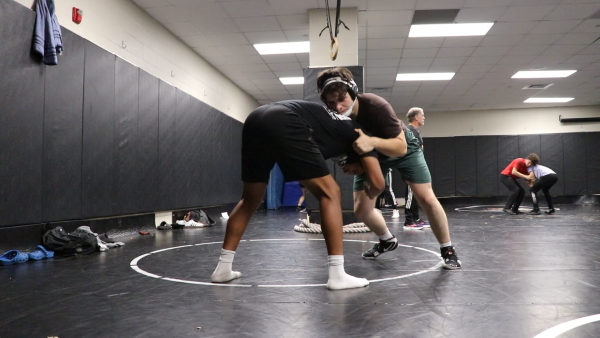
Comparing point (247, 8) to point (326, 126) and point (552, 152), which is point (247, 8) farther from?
point (552, 152)

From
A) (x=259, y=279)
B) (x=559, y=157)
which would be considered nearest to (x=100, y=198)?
(x=259, y=279)

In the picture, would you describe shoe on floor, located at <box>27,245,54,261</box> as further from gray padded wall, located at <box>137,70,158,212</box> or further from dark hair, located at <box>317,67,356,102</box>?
dark hair, located at <box>317,67,356,102</box>

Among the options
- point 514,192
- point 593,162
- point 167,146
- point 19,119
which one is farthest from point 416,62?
point 593,162

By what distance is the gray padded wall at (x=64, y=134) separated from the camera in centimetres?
378

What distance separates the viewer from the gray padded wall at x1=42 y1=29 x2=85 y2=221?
12.4ft

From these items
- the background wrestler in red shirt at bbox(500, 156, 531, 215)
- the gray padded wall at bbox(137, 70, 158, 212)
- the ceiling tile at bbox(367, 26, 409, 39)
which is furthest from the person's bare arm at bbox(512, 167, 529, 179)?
the gray padded wall at bbox(137, 70, 158, 212)

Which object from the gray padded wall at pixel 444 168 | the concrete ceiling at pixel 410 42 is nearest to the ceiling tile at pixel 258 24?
the concrete ceiling at pixel 410 42

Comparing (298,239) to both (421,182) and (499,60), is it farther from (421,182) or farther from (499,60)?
(499,60)

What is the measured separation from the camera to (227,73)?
32.8ft

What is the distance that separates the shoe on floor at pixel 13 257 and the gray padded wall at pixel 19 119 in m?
0.25

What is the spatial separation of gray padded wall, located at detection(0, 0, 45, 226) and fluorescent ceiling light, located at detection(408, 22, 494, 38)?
5619mm

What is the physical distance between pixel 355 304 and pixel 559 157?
14539 mm

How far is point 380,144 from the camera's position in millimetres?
2264

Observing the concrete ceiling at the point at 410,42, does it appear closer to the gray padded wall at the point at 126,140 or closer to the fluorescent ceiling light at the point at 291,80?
the fluorescent ceiling light at the point at 291,80
